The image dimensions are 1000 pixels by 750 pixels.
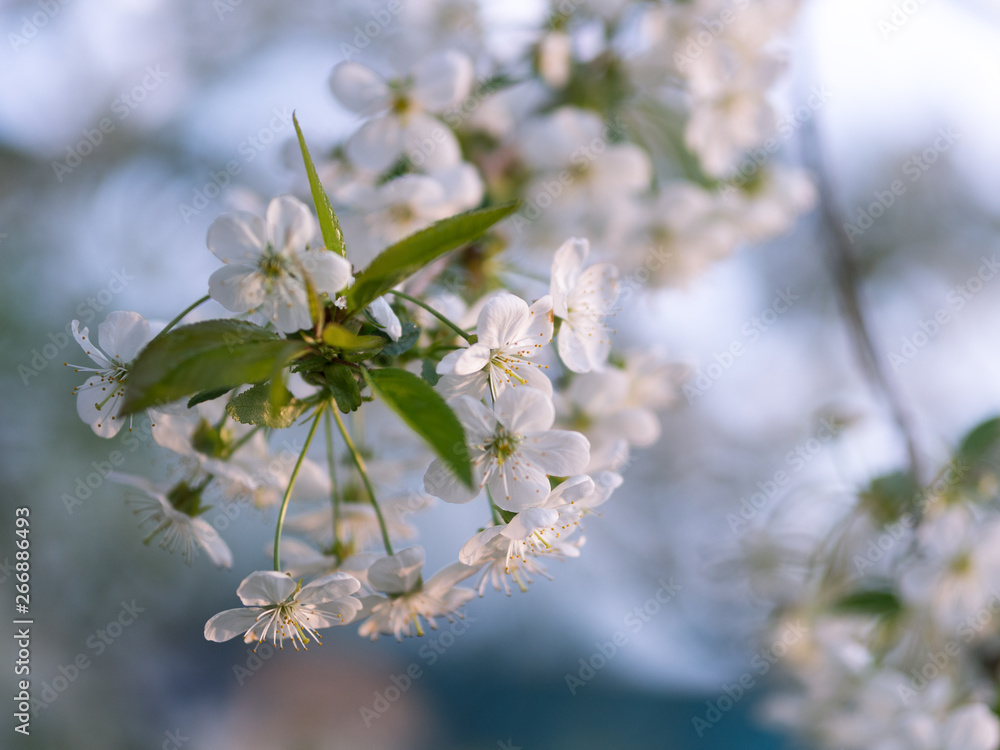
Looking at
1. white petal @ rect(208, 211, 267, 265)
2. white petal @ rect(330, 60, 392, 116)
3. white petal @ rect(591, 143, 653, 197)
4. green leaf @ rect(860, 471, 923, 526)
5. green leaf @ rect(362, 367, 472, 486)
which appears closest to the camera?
green leaf @ rect(362, 367, 472, 486)

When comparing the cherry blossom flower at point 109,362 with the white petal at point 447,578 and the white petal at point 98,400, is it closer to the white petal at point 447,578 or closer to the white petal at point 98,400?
the white petal at point 98,400

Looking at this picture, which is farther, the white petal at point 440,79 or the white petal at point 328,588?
the white petal at point 440,79

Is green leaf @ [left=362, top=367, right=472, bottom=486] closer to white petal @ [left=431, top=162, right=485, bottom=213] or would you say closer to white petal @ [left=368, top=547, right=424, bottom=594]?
white petal @ [left=368, top=547, right=424, bottom=594]

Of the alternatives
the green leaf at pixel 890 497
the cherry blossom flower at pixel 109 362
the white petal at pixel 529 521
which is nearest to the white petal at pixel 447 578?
the white petal at pixel 529 521

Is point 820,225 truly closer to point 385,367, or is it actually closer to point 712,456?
point 385,367

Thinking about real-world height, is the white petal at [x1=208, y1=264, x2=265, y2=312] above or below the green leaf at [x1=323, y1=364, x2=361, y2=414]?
above

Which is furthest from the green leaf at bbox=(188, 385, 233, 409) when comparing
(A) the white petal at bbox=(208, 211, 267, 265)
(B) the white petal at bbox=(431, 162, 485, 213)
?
(B) the white petal at bbox=(431, 162, 485, 213)

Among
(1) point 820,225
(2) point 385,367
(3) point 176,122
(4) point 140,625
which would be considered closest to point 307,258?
(2) point 385,367
